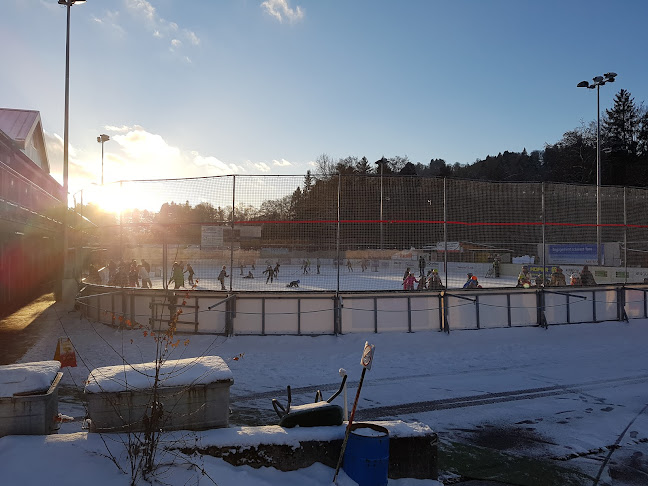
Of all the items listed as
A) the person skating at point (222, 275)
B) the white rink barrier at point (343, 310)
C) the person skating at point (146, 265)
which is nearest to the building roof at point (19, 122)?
the person skating at point (146, 265)

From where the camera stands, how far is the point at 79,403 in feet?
25.5

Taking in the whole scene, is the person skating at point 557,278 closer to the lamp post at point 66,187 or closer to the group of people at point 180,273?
the group of people at point 180,273

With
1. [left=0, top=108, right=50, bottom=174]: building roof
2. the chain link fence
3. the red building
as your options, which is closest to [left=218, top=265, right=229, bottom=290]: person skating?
the chain link fence

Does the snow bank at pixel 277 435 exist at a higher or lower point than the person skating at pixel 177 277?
lower

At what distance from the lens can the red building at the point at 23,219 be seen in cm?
1828

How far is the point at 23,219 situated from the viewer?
1852 cm

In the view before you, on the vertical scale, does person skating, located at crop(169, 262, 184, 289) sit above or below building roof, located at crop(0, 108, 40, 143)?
below

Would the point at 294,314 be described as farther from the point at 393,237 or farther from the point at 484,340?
the point at 484,340

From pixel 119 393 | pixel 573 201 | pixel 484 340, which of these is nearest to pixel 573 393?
pixel 484 340

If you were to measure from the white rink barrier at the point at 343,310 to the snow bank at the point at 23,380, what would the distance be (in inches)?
275

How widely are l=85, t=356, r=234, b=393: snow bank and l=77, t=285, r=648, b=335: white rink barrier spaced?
698 centimetres

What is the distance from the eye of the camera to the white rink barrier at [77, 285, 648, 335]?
12375 millimetres

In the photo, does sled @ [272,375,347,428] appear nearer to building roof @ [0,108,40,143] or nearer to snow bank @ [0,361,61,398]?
snow bank @ [0,361,61,398]

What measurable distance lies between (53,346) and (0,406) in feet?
29.9
